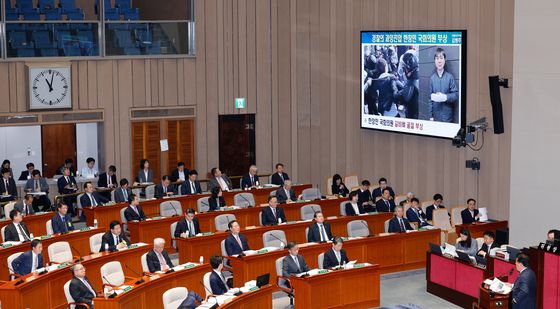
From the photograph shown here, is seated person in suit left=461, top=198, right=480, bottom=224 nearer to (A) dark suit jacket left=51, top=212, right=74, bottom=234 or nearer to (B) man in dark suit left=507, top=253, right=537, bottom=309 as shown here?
(B) man in dark suit left=507, top=253, right=537, bottom=309

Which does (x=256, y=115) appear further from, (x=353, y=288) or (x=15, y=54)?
(x=353, y=288)

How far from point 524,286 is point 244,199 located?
812 cm

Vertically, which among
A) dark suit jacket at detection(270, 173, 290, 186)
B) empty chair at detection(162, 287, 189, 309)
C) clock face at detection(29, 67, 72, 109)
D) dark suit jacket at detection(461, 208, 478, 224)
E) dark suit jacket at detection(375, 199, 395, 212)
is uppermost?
clock face at detection(29, 67, 72, 109)

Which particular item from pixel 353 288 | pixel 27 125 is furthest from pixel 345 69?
pixel 353 288

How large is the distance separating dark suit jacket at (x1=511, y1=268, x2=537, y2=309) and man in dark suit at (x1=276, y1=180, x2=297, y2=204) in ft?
24.8

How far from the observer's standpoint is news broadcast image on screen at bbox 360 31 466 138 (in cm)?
1980

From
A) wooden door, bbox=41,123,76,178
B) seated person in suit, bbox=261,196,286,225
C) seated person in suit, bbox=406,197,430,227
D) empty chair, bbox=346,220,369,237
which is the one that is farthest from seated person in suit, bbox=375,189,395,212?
wooden door, bbox=41,123,76,178

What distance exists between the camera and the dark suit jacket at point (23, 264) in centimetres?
1466

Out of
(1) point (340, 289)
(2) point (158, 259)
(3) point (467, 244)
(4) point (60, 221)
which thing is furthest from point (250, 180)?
(1) point (340, 289)

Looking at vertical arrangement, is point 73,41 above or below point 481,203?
above

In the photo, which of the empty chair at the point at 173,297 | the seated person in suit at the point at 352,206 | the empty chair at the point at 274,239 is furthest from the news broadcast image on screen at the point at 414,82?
the empty chair at the point at 173,297

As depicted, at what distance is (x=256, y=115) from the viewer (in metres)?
25.4

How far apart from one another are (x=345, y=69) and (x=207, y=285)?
10476mm

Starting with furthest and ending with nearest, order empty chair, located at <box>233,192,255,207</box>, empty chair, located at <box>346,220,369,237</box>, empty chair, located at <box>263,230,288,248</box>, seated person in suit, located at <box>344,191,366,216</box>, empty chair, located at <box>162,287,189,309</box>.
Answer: empty chair, located at <box>233,192,255,207</box> < seated person in suit, located at <box>344,191,366,216</box> < empty chair, located at <box>346,220,369,237</box> < empty chair, located at <box>263,230,288,248</box> < empty chair, located at <box>162,287,189,309</box>
